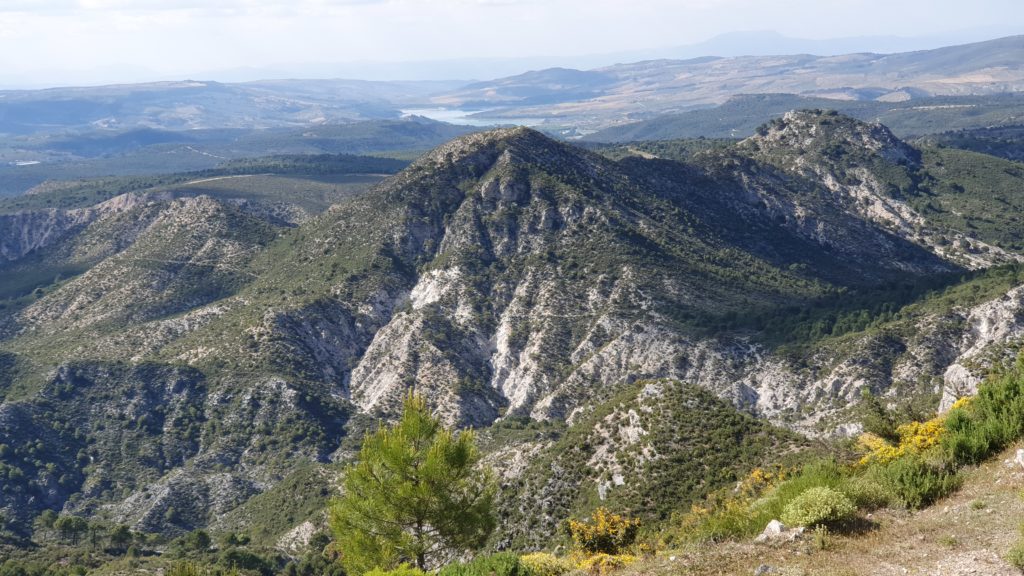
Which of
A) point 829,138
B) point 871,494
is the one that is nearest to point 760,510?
point 871,494

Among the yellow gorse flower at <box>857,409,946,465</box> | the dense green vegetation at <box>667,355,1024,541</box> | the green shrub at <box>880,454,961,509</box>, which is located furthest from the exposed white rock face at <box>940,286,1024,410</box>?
the green shrub at <box>880,454,961,509</box>

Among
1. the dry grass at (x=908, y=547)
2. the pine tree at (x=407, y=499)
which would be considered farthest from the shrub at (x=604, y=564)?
the pine tree at (x=407, y=499)

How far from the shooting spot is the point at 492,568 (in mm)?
31188

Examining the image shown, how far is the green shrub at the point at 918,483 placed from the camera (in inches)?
1147

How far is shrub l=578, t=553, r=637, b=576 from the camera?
101 ft

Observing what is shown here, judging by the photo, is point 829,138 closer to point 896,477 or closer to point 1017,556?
point 896,477

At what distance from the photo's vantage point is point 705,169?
159 meters

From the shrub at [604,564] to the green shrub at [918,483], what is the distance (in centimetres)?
1071

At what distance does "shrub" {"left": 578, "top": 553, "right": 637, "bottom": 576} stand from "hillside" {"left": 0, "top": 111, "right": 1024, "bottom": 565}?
690 inches

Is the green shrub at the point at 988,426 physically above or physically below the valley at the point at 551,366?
above

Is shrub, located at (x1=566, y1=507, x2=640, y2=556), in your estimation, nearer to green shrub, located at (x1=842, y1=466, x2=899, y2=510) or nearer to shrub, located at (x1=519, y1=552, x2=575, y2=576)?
shrub, located at (x1=519, y1=552, x2=575, y2=576)

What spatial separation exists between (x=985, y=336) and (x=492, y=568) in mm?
77734

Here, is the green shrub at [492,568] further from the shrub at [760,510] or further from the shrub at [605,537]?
the shrub at [605,537]

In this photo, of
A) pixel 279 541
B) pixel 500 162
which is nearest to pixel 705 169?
pixel 500 162
